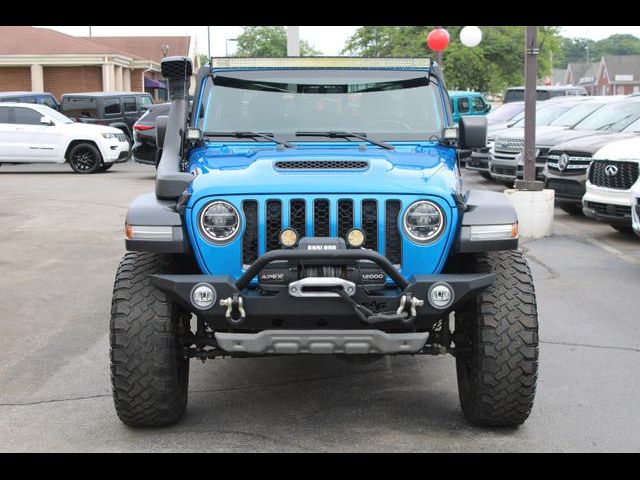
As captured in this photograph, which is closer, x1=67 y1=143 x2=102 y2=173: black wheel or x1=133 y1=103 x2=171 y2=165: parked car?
x1=133 y1=103 x2=171 y2=165: parked car

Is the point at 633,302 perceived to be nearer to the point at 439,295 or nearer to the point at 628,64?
the point at 439,295

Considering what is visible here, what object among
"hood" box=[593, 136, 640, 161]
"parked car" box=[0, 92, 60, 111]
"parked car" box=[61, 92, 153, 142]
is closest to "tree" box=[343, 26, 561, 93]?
"parked car" box=[61, 92, 153, 142]

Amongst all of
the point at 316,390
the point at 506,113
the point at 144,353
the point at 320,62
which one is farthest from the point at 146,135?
the point at 144,353

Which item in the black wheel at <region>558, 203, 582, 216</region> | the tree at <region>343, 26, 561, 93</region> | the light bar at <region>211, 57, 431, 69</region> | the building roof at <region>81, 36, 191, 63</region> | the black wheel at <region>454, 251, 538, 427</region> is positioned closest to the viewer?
the black wheel at <region>454, 251, 538, 427</region>

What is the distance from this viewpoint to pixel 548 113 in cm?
2003

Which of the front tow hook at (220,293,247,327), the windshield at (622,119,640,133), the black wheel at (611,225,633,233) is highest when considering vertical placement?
the windshield at (622,119,640,133)

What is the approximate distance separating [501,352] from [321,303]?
94 cm

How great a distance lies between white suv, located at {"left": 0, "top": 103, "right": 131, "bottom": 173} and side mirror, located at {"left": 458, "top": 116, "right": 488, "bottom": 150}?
18.6 meters

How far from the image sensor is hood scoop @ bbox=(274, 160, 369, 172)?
5211 mm

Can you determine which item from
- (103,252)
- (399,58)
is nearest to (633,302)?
(399,58)

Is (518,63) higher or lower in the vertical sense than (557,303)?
higher

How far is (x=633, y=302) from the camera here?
28.2ft

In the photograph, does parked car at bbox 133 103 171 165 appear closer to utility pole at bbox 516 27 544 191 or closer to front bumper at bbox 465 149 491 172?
front bumper at bbox 465 149 491 172
